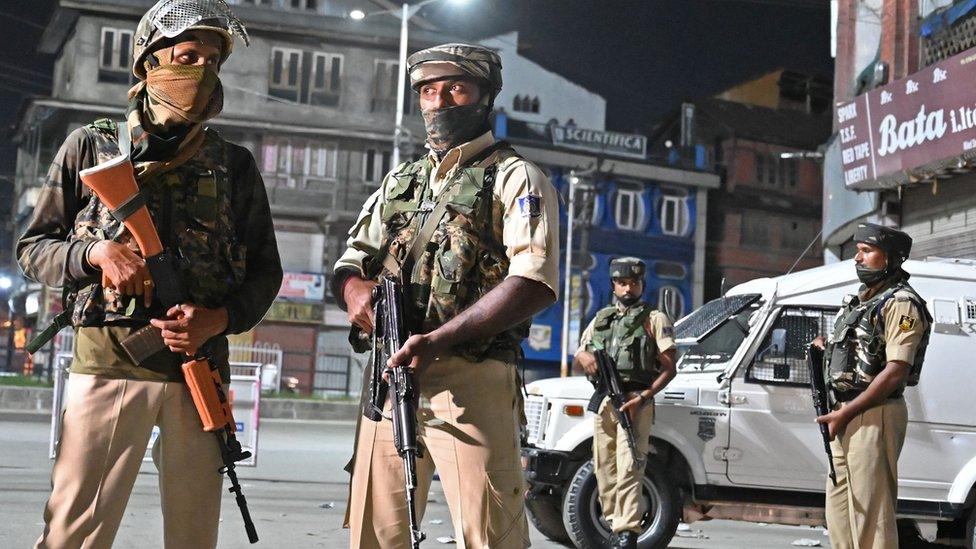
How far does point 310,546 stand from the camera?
7957mm

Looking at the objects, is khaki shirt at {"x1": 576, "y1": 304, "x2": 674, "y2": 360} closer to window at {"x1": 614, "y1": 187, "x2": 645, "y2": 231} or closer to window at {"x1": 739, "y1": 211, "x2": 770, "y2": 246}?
window at {"x1": 614, "y1": 187, "x2": 645, "y2": 231}

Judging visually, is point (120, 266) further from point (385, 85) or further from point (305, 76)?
point (385, 85)

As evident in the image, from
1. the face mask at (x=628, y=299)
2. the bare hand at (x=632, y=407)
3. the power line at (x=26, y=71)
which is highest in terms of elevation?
the power line at (x=26, y=71)

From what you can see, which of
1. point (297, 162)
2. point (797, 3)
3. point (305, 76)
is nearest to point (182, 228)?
point (297, 162)

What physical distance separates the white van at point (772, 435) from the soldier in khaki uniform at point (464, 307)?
5.20 m

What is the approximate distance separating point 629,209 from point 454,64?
4421cm

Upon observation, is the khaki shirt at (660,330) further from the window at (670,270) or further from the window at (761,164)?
the window at (761,164)

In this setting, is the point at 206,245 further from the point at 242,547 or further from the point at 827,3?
the point at 827,3

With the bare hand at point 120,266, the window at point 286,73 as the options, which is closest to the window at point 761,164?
the window at point 286,73

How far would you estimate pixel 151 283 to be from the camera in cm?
353

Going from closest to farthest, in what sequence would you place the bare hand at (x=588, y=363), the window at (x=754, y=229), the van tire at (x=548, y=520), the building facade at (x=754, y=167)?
the bare hand at (x=588, y=363), the van tire at (x=548, y=520), the building facade at (x=754, y=167), the window at (x=754, y=229)

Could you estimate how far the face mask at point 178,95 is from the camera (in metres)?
3.63

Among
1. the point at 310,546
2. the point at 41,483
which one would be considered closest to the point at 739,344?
the point at 310,546

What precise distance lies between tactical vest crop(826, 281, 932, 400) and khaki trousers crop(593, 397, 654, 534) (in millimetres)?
1939
